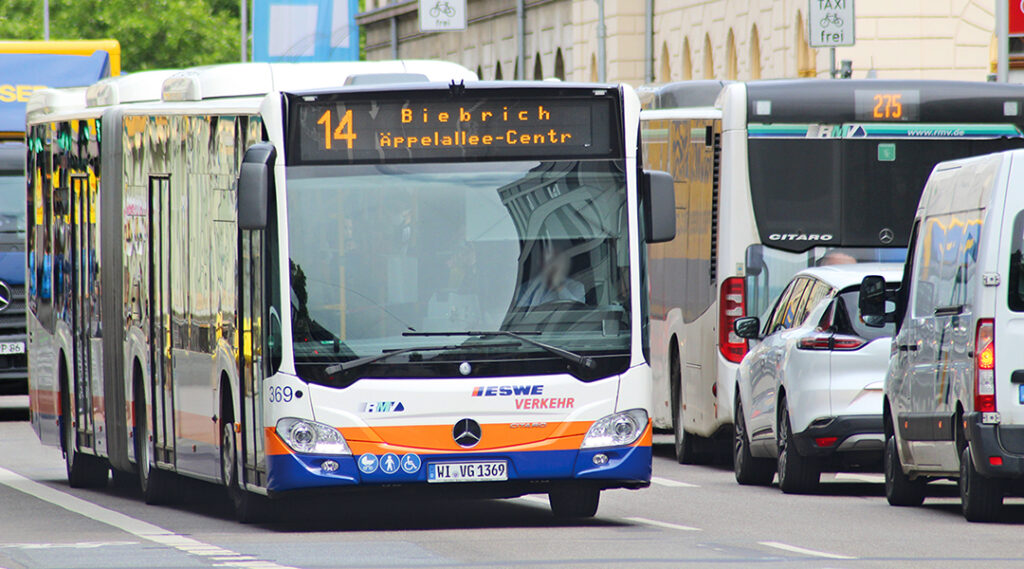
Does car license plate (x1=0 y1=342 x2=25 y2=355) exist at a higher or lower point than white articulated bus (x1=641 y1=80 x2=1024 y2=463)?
lower

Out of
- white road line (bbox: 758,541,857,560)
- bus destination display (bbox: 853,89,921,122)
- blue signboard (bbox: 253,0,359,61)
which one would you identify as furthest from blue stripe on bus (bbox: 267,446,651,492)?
blue signboard (bbox: 253,0,359,61)

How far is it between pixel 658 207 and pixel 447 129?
3.99 ft

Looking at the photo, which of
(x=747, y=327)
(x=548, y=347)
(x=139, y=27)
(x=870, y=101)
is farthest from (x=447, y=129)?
(x=139, y=27)

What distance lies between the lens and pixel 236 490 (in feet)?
50.4

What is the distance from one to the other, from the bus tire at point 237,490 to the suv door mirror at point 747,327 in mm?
4499

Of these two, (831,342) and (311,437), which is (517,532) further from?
(831,342)

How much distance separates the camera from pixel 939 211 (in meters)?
15.8

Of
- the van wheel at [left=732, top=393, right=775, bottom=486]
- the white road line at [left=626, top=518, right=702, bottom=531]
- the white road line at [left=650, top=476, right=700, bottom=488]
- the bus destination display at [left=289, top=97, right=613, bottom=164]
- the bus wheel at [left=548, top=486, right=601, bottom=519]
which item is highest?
the bus destination display at [left=289, top=97, right=613, bottom=164]

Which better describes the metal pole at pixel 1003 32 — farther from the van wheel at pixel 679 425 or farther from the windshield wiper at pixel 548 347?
the windshield wiper at pixel 548 347

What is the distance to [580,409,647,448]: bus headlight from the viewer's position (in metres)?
14.5

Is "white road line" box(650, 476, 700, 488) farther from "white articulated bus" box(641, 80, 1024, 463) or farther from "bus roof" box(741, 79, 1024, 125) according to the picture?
"bus roof" box(741, 79, 1024, 125)

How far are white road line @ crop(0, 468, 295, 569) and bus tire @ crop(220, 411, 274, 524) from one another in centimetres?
48

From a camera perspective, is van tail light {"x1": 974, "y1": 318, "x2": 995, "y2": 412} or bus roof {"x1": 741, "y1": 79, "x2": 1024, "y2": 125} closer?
van tail light {"x1": 974, "y1": 318, "x2": 995, "y2": 412}

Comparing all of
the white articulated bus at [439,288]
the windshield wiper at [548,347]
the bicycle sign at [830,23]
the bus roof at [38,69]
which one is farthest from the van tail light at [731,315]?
the bicycle sign at [830,23]
